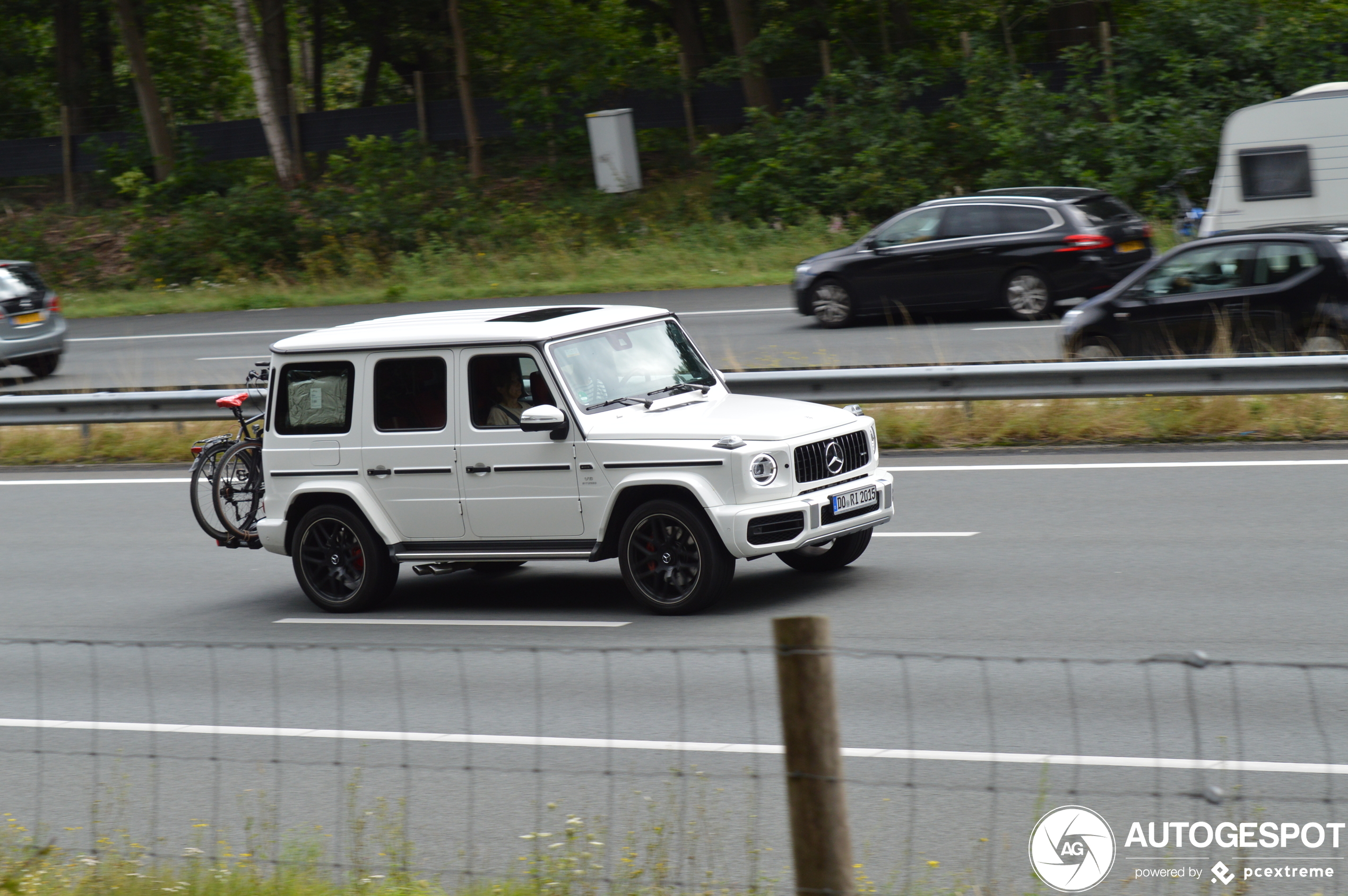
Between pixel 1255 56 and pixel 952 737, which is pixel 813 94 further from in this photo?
pixel 952 737

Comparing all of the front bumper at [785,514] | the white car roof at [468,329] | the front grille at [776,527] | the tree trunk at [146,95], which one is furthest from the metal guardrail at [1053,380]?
the tree trunk at [146,95]

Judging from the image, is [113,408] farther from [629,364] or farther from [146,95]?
[146,95]

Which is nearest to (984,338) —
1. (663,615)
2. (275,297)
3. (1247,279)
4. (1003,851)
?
(1247,279)

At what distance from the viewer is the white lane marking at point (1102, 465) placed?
12305mm

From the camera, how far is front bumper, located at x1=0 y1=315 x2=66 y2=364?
2153 centimetres

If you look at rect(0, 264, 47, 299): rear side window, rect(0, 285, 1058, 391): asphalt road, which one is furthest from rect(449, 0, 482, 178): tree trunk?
rect(0, 264, 47, 299): rear side window

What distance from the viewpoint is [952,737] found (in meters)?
6.70

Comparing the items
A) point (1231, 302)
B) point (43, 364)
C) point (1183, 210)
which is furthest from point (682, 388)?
point (1183, 210)

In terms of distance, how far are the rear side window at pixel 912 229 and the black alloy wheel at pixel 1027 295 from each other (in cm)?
130

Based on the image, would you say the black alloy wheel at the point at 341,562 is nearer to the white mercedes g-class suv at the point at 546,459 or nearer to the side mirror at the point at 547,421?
the white mercedes g-class suv at the point at 546,459

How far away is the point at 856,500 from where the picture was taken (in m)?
9.40

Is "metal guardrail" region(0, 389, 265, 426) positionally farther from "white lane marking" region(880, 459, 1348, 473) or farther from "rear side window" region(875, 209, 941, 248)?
"rear side window" region(875, 209, 941, 248)

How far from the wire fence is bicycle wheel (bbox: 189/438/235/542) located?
2.72 m

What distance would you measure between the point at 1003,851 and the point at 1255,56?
2693 cm
